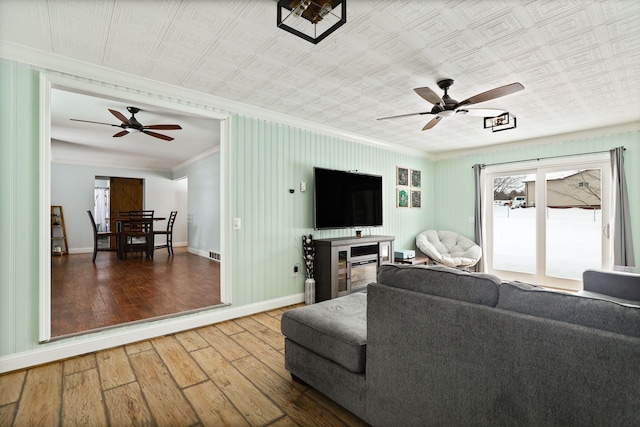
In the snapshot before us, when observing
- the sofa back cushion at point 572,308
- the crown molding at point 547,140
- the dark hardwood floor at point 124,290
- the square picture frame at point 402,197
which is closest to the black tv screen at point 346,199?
the square picture frame at point 402,197

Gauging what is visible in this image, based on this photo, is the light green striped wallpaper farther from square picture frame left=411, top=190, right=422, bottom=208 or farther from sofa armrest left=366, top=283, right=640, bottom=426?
sofa armrest left=366, top=283, right=640, bottom=426

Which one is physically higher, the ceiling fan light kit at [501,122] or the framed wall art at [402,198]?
the ceiling fan light kit at [501,122]

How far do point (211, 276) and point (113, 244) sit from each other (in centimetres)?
519

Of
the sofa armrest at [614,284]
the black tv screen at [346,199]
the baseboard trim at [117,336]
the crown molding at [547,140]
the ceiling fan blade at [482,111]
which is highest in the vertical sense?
the crown molding at [547,140]

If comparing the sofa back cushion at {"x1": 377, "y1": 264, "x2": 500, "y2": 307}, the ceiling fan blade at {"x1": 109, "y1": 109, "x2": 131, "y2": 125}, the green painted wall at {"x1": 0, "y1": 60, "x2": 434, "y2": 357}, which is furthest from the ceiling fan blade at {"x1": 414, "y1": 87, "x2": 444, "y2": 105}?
the ceiling fan blade at {"x1": 109, "y1": 109, "x2": 131, "y2": 125}

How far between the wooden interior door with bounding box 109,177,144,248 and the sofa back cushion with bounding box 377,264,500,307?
9085 mm

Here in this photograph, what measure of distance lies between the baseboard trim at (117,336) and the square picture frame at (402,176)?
10.8ft

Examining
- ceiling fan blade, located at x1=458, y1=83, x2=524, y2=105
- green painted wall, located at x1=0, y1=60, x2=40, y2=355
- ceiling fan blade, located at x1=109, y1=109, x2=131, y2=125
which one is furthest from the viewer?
ceiling fan blade, located at x1=109, y1=109, x2=131, y2=125

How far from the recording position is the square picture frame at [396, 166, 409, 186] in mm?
5527

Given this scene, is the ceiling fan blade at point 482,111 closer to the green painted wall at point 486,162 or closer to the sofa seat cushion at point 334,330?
the sofa seat cushion at point 334,330

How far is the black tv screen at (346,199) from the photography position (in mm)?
4039

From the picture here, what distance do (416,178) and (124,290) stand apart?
16.9 feet

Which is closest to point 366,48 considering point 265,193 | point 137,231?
point 265,193

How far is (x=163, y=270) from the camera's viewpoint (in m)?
5.59
